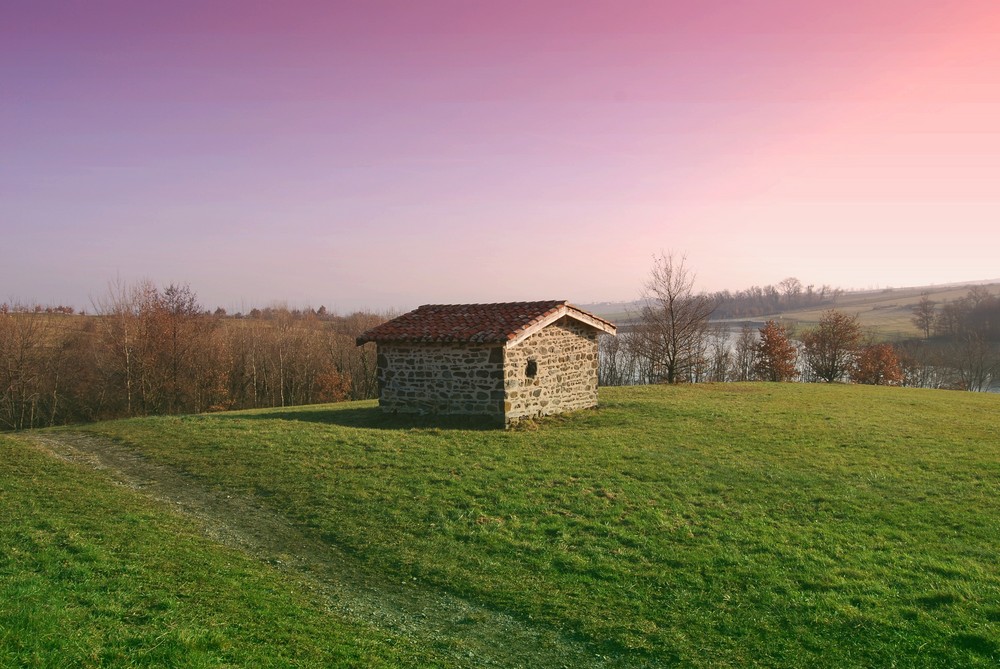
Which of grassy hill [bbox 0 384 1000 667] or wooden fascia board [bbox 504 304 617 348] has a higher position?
wooden fascia board [bbox 504 304 617 348]

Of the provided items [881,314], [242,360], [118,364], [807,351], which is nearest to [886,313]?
[881,314]

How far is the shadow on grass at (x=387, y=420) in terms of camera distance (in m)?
16.1

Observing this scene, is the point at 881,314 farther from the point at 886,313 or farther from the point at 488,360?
the point at 488,360

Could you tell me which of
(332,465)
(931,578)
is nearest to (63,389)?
(332,465)

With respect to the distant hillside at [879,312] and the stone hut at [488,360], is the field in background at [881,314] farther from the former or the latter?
the stone hut at [488,360]

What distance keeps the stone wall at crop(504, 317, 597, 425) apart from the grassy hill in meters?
2.55

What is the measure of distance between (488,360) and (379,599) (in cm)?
1006

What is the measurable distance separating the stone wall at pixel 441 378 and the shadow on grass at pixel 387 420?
236mm

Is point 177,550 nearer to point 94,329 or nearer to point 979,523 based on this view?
point 979,523

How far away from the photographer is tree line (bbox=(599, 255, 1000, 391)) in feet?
119

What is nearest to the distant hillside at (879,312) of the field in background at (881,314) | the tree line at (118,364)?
the field in background at (881,314)

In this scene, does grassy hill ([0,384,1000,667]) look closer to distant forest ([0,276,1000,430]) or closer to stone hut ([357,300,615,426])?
stone hut ([357,300,615,426])

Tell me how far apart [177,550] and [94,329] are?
38.1 meters

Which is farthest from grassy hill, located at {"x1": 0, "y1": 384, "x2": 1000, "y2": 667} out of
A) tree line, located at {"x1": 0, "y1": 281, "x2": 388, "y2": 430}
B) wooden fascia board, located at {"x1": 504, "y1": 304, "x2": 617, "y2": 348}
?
tree line, located at {"x1": 0, "y1": 281, "x2": 388, "y2": 430}
